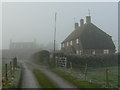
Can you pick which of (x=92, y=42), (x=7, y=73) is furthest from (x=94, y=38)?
(x=7, y=73)

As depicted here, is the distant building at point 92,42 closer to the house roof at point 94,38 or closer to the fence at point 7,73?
the house roof at point 94,38

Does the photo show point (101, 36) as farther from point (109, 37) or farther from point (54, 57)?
point (54, 57)

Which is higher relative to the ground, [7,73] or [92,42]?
[92,42]

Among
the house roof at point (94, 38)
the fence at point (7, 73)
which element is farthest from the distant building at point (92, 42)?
the fence at point (7, 73)

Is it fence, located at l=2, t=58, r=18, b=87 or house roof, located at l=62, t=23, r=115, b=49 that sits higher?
house roof, located at l=62, t=23, r=115, b=49

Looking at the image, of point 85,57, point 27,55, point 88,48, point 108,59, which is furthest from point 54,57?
point 27,55

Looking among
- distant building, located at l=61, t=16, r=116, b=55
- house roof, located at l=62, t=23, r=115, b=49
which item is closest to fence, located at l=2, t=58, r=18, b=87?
distant building, located at l=61, t=16, r=116, b=55

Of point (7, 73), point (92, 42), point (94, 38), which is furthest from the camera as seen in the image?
point (94, 38)

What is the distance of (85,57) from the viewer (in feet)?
119

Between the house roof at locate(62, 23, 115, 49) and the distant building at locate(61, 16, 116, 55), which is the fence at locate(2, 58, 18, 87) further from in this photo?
the house roof at locate(62, 23, 115, 49)

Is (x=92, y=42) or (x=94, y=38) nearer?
(x=92, y=42)

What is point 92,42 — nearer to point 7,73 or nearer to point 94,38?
point 94,38

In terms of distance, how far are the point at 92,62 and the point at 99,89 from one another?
942 inches

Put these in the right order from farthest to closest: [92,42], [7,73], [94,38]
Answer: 1. [94,38]
2. [92,42]
3. [7,73]
